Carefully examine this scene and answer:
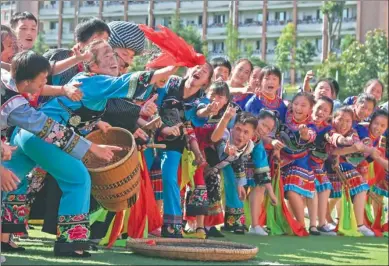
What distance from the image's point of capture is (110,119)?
5922 mm

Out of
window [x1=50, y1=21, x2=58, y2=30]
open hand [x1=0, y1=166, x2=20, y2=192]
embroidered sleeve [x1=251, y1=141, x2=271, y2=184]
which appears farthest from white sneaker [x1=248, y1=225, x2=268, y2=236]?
window [x1=50, y1=21, x2=58, y2=30]

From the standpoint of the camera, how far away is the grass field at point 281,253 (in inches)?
205

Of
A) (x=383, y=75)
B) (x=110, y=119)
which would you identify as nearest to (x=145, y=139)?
(x=110, y=119)

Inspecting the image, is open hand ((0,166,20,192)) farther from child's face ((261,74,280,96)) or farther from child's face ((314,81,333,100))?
child's face ((314,81,333,100))

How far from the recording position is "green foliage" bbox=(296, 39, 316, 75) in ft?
153

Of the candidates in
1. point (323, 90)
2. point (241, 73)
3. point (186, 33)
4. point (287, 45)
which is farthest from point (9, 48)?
point (287, 45)

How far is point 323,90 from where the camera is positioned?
866 centimetres

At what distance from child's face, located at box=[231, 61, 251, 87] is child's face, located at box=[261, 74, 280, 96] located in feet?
0.61

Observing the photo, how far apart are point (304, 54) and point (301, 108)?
39.2 m

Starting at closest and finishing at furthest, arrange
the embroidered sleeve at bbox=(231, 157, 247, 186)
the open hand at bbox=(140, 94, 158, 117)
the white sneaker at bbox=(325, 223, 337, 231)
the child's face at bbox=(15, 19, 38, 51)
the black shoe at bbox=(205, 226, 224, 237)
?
1. the open hand at bbox=(140, 94, 158, 117)
2. the child's face at bbox=(15, 19, 38, 51)
3. the black shoe at bbox=(205, 226, 224, 237)
4. the embroidered sleeve at bbox=(231, 157, 247, 186)
5. the white sneaker at bbox=(325, 223, 337, 231)

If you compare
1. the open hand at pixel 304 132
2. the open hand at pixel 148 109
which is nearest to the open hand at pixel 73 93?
the open hand at pixel 148 109

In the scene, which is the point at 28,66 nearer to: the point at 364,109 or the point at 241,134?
the point at 241,134

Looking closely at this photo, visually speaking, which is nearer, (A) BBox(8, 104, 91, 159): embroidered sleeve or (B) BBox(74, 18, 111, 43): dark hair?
(A) BBox(8, 104, 91, 159): embroidered sleeve

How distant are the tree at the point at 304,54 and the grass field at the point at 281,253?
38.7m
